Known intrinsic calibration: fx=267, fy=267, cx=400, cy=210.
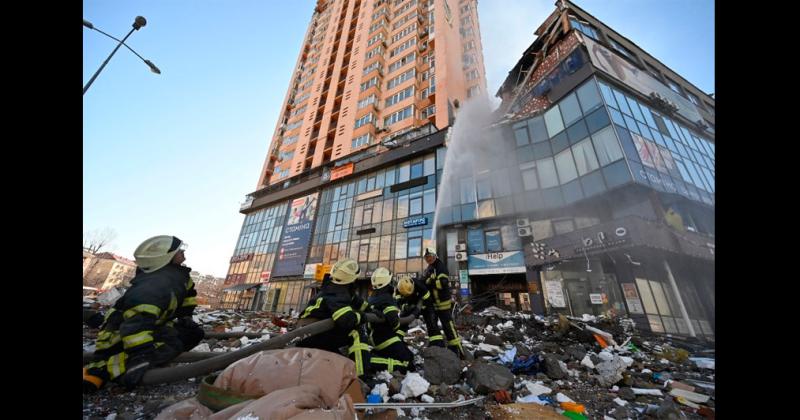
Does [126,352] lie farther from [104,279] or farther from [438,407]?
[104,279]

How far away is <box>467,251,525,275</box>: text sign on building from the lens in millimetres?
13992

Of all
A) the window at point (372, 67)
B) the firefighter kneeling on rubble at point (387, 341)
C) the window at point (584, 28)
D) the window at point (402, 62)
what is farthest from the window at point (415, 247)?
the window at point (372, 67)

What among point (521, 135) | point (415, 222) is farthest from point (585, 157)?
point (415, 222)

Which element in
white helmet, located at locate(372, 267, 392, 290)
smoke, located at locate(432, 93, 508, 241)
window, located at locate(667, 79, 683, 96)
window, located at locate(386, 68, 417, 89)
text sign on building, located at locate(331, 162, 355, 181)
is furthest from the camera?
window, located at locate(386, 68, 417, 89)

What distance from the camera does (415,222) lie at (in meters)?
18.4

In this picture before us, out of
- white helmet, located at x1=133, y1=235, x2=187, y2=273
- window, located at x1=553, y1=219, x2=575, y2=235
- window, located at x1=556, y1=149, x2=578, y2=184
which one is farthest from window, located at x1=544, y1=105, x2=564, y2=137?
white helmet, located at x1=133, y1=235, x2=187, y2=273

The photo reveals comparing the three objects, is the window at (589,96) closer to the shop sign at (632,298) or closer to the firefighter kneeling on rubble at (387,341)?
the shop sign at (632,298)

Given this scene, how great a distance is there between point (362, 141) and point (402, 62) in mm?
10264

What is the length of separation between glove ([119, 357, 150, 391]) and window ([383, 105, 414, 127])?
24469 mm

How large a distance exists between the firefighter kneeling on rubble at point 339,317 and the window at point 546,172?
13.4m

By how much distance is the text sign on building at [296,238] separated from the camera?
22750 mm

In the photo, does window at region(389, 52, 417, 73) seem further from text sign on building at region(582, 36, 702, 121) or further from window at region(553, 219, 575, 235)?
window at region(553, 219, 575, 235)

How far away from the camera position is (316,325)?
322cm
